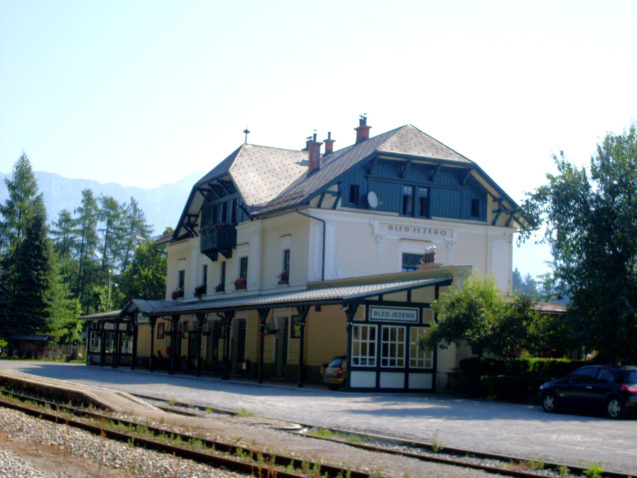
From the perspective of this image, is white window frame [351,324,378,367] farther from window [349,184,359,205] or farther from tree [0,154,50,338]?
tree [0,154,50,338]

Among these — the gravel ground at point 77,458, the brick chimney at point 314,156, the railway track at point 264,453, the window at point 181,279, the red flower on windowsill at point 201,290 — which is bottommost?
the gravel ground at point 77,458

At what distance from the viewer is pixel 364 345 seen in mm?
27016

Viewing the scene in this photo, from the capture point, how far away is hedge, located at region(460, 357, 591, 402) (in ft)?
78.3

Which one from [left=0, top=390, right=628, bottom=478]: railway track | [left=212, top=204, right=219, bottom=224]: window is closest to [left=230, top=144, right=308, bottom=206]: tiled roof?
[left=212, top=204, right=219, bottom=224]: window

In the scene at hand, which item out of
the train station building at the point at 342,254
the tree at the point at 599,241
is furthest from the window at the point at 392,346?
the tree at the point at 599,241

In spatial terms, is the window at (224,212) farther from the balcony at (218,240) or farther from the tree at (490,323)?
the tree at (490,323)

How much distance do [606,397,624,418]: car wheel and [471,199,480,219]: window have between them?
18.7 metres

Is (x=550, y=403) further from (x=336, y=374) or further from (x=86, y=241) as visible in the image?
(x=86, y=241)

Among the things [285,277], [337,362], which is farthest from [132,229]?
[337,362]

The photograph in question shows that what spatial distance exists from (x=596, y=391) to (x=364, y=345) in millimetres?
8550

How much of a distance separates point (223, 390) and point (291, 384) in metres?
4.57

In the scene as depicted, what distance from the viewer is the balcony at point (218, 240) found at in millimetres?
41062

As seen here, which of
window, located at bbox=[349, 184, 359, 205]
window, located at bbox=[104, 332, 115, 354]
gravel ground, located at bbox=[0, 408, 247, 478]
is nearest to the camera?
gravel ground, located at bbox=[0, 408, 247, 478]

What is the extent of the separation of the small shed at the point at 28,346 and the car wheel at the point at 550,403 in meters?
43.7
